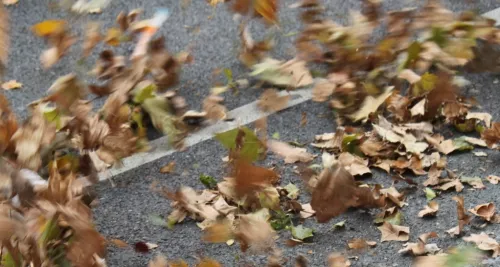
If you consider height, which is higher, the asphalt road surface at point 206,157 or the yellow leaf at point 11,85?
the yellow leaf at point 11,85

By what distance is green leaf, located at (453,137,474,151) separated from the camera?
3250 mm

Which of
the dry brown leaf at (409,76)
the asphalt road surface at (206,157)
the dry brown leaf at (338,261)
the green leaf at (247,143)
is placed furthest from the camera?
the dry brown leaf at (409,76)

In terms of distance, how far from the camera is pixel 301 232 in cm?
283

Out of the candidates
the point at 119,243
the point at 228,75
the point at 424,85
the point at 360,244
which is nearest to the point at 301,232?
the point at 360,244

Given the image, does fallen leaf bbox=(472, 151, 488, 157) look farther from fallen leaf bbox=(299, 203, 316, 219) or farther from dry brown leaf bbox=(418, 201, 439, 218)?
fallen leaf bbox=(299, 203, 316, 219)

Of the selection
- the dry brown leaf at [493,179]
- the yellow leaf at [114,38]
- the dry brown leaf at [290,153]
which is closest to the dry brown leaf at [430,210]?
the dry brown leaf at [493,179]

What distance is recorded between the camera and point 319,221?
280 cm

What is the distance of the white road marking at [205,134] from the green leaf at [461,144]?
69cm

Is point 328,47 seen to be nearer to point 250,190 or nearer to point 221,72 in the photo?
point 221,72

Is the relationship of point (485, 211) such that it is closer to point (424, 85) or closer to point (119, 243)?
point (424, 85)

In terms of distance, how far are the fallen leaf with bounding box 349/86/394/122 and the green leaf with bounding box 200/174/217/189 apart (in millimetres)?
657

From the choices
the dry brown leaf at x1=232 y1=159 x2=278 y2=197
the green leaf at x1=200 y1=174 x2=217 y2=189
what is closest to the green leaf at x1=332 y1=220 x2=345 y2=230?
the green leaf at x1=200 y1=174 x2=217 y2=189

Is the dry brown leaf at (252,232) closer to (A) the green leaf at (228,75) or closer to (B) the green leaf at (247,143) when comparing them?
(B) the green leaf at (247,143)

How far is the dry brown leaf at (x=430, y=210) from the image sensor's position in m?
2.89
